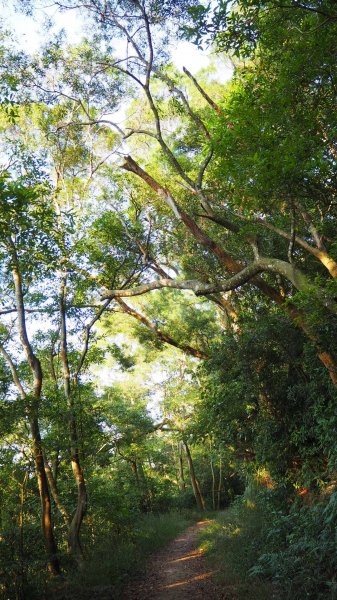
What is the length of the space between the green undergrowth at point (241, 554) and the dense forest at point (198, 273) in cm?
7

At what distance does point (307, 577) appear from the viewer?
496cm

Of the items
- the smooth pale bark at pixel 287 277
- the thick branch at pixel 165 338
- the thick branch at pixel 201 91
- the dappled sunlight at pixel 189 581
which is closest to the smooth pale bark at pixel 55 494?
the dappled sunlight at pixel 189 581

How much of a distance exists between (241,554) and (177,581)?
151 cm

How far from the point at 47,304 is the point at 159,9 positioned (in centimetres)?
762

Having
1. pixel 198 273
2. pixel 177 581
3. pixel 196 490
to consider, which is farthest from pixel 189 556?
pixel 196 490

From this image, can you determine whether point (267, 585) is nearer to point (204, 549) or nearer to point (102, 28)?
point (204, 549)

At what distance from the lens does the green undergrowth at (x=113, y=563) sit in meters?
6.93

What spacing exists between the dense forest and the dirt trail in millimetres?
397

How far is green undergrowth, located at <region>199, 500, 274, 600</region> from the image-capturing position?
19.2 feet

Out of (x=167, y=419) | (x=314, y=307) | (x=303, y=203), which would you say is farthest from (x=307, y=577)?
(x=167, y=419)

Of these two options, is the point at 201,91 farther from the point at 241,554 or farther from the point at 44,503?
the point at 241,554

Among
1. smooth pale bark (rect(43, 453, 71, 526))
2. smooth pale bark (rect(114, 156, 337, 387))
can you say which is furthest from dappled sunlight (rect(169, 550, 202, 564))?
smooth pale bark (rect(114, 156, 337, 387))

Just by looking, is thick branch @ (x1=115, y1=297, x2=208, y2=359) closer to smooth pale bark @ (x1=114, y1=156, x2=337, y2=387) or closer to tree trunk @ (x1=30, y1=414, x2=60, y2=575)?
smooth pale bark @ (x1=114, y1=156, x2=337, y2=387)

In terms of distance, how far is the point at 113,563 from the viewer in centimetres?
848
